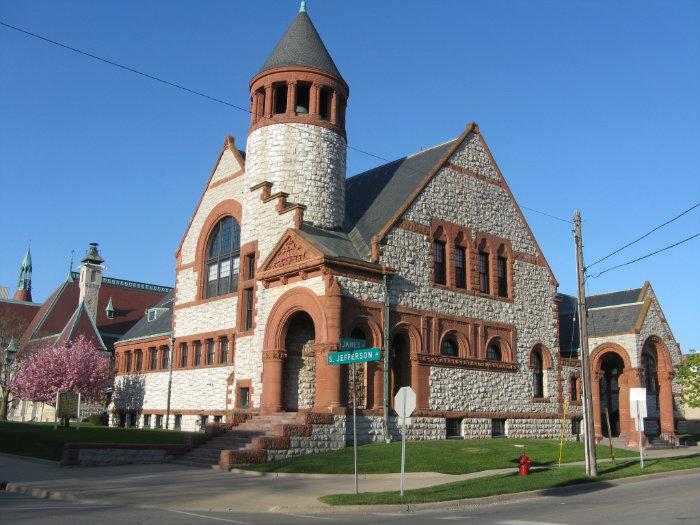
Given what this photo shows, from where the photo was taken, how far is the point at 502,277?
3416 cm

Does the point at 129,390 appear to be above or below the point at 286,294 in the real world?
below

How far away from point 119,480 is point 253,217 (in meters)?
14.4

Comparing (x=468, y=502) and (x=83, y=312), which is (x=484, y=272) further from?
(x=83, y=312)

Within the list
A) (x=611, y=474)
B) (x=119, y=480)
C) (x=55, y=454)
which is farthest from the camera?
(x=55, y=454)

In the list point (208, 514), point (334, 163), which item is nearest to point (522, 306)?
point (334, 163)

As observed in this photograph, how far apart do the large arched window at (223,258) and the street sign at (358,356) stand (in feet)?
59.7

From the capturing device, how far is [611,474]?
816 inches

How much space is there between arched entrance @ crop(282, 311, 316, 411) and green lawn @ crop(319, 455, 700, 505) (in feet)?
33.0

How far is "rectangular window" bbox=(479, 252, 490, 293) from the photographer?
3288cm

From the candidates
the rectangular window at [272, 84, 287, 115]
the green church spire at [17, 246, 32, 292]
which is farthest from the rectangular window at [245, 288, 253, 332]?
the green church spire at [17, 246, 32, 292]

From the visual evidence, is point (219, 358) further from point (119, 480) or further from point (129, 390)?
point (119, 480)

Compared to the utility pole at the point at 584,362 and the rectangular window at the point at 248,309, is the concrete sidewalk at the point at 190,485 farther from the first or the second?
the rectangular window at the point at 248,309

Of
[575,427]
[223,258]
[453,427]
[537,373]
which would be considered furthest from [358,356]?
[575,427]

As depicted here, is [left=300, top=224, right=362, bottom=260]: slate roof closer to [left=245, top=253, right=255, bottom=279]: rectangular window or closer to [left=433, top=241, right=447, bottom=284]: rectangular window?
[left=433, top=241, right=447, bottom=284]: rectangular window
